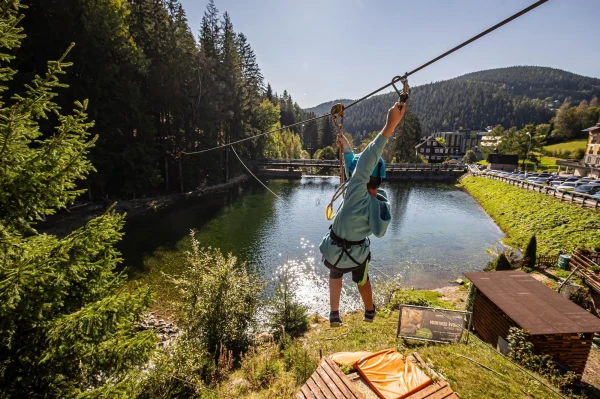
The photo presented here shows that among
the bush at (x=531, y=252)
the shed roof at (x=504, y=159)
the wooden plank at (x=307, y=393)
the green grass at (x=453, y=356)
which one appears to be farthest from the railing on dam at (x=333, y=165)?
the wooden plank at (x=307, y=393)

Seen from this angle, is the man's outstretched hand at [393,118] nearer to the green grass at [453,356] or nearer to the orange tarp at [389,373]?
the orange tarp at [389,373]

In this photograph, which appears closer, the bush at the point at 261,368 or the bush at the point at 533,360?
the bush at the point at 533,360

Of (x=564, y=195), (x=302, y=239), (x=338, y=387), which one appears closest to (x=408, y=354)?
(x=338, y=387)

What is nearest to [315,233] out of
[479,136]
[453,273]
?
[453,273]

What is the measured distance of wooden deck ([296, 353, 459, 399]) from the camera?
5.64 m

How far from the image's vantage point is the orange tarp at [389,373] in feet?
19.1

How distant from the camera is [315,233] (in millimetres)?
26047

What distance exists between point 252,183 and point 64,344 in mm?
46100

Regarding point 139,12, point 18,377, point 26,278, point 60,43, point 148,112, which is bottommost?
point 18,377

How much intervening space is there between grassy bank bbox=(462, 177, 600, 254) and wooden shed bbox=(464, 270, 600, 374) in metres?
12.1

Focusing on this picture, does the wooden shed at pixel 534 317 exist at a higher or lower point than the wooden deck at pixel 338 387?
lower

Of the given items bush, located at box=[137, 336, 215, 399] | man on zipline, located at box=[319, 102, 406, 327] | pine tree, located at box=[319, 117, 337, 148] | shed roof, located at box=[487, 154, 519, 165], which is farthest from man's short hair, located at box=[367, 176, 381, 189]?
pine tree, located at box=[319, 117, 337, 148]

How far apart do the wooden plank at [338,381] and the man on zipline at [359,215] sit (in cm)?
287

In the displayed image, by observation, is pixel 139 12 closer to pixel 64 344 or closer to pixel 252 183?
pixel 252 183
